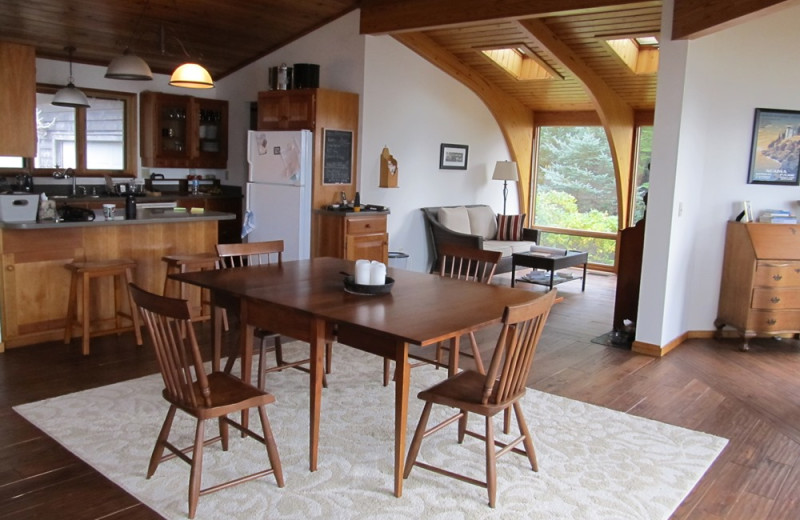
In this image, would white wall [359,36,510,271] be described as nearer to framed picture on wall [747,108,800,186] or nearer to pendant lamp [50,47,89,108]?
pendant lamp [50,47,89,108]

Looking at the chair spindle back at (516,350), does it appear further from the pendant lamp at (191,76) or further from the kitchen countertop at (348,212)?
the kitchen countertop at (348,212)

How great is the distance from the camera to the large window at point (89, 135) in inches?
281

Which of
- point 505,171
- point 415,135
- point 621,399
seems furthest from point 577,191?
point 621,399

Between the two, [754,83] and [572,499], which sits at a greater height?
[754,83]

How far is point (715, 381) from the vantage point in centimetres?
454

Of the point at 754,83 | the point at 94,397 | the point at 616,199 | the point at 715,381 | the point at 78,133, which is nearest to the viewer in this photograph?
the point at 94,397

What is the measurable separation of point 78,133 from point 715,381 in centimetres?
675

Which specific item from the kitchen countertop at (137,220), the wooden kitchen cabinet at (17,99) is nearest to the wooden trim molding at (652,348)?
the kitchen countertop at (137,220)

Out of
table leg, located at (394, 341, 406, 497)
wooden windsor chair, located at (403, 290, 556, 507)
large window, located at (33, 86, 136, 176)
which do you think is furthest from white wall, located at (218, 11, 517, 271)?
table leg, located at (394, 341, 406, 497)

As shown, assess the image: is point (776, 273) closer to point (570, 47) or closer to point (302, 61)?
point (570, 47)

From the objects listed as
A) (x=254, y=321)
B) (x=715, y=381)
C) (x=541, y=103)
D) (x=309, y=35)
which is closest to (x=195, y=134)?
(x=309, y=35)

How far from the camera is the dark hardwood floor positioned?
277 centimetres

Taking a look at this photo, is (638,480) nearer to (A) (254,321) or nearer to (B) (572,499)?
(B) (572,499)

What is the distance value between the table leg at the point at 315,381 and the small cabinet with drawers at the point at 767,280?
12.9 ft
